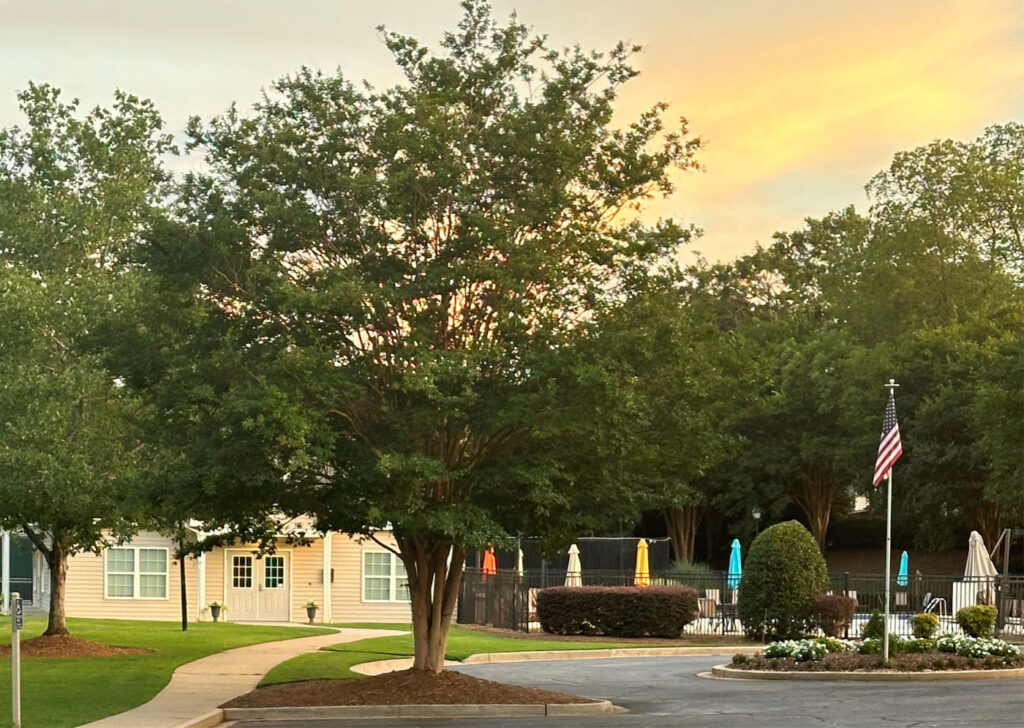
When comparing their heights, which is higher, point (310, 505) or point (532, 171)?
point (532, 171)

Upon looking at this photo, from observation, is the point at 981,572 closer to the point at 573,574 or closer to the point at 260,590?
the point at 573,574

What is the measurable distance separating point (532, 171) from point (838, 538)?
55.3 metres

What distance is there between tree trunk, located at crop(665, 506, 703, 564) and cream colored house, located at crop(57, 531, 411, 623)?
23212mm

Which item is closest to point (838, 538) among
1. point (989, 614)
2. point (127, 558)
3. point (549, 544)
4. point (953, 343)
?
point (953, 343)

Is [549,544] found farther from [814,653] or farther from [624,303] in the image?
[814,653]

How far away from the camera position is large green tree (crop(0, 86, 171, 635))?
28031 mm

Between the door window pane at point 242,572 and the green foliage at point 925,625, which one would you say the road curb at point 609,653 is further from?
the door window pane at point 242,572

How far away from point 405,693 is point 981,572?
21948 mm

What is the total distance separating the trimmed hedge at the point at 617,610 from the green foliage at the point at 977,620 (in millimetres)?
6893

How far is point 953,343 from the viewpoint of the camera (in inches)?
2272

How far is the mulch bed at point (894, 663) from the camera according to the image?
79.6 ft

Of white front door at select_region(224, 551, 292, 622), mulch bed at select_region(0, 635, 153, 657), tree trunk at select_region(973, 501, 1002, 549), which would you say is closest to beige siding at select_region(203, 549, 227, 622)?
white front door at select_region(224, 551, 292, 622)

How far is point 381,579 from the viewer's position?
167ft

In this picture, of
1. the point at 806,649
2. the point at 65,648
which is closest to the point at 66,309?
the point at 65,648
